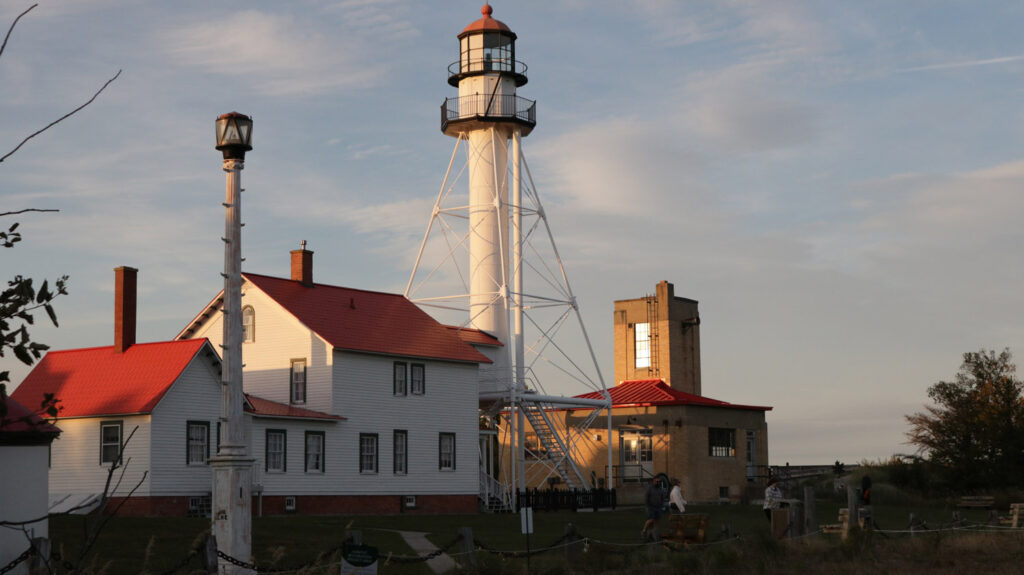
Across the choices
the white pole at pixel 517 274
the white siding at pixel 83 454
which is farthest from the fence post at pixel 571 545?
the white pole at pixel 517 274

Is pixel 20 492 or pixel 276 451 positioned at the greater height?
pixel 276 451

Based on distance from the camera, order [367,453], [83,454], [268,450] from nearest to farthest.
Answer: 1. [83,454]
2. [268,450]
3. [367,453]

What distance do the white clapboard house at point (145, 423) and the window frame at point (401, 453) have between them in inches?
172

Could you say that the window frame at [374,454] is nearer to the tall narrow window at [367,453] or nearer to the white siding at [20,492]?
the tall narrow window at [367,453]

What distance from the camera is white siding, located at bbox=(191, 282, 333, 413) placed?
4150 cm

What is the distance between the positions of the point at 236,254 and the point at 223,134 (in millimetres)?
1584

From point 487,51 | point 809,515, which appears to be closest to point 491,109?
point 487,51

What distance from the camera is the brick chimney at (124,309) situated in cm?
3900

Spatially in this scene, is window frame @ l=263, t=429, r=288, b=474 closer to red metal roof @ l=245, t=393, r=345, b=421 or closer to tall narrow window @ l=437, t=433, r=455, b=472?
red metal roof @ l=245, t=393, r=345, b=421

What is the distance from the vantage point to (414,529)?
32.6 meters

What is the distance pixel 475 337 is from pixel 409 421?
5465 mm

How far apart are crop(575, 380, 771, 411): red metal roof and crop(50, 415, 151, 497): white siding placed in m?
25.8

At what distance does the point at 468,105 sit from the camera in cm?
4903

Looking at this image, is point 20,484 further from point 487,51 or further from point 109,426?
point 487,51
